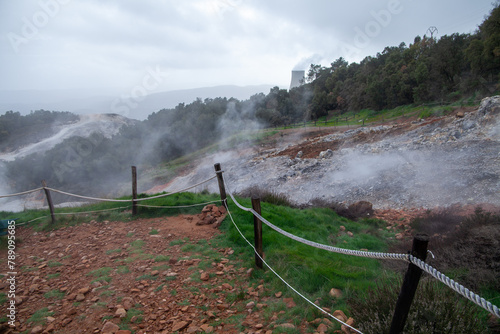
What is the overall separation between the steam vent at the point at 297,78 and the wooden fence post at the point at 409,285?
Result: 5158 centimetres

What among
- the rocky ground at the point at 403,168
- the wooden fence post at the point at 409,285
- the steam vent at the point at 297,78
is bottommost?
the rocky ground at the point at 403,168

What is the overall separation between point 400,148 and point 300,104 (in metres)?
28.8

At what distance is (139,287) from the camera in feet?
11.4

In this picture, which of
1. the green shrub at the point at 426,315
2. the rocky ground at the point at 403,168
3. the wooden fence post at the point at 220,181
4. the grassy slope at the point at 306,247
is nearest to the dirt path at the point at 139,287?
the grassy slope at the point at 306,247

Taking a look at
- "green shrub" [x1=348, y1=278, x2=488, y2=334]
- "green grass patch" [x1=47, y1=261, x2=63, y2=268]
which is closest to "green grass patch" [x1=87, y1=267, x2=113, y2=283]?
Answer: "green grass patch" [x1=47, y1=261, x2=63, y2=268]

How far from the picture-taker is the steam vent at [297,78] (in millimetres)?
50866

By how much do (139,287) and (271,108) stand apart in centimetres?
3584

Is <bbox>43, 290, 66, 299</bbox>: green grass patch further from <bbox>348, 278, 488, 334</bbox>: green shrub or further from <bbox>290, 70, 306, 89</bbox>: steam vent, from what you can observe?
<bbox>290, 70, 306, 89</bbox>: steam vent

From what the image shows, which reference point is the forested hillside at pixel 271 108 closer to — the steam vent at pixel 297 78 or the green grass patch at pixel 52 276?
the steam vent at pixel 297 78

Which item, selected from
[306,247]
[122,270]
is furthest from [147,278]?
[306,247]

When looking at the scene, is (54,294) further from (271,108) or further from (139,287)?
(271,108)

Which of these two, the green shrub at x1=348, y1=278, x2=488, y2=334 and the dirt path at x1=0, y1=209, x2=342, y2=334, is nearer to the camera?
the green shrub at x1=348, y1=278, x2=488, y2=334

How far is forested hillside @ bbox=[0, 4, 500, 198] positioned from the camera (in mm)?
23547

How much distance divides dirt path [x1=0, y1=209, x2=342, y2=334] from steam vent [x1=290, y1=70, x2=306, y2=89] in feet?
162
